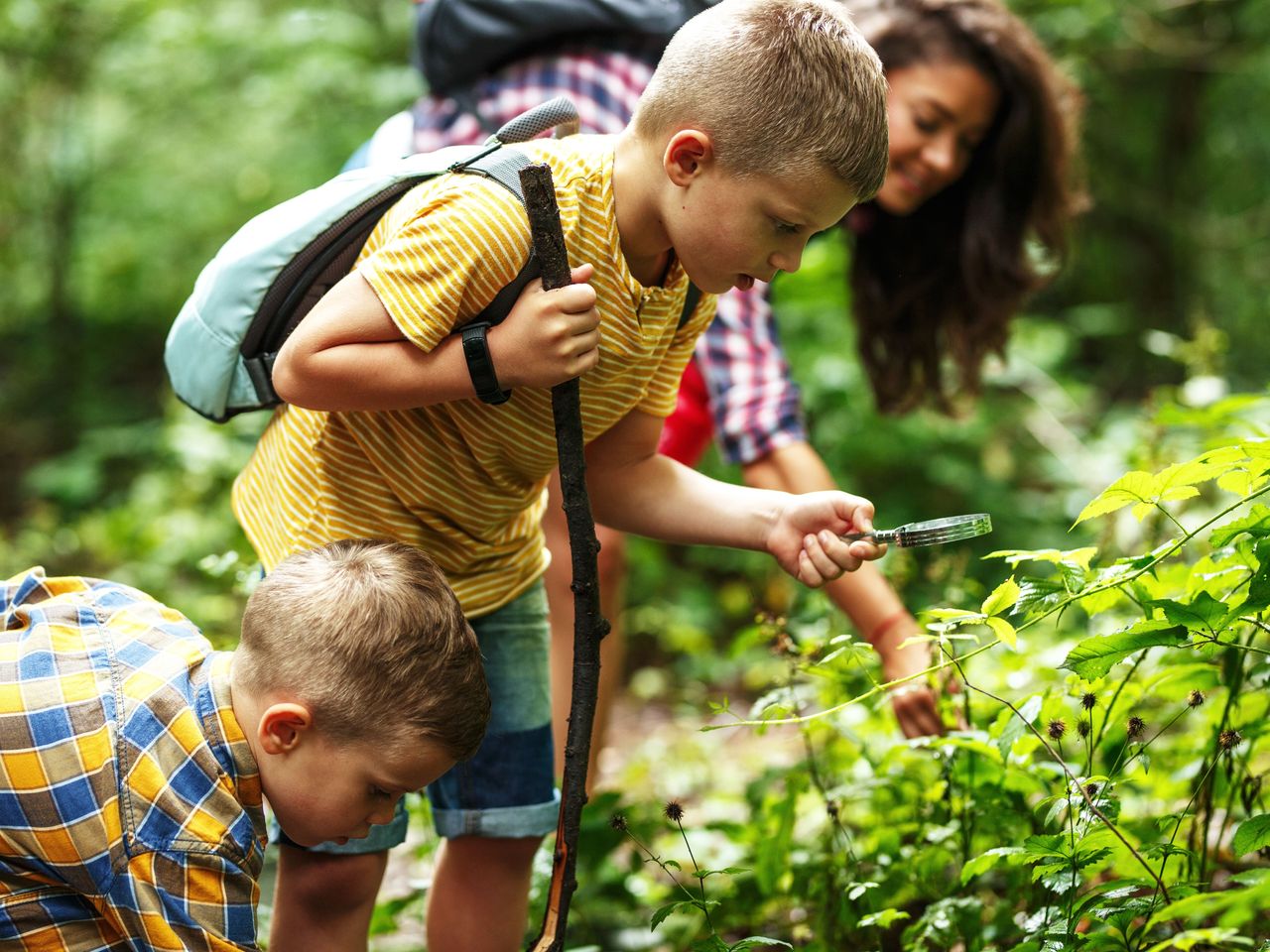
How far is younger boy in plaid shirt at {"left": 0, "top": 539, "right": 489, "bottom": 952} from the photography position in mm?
1512

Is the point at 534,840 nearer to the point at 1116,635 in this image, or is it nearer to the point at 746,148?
the point at 1116,635

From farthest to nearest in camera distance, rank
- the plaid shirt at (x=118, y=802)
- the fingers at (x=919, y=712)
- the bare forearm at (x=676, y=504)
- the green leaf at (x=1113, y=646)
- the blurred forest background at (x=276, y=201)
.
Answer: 1. the blurred forest background at (x=276, y=201)
2. the fingers at (x=919, y=712)
3. the bare forearm at (x=676, y=504)
4. the green leaf at (x=1113, y=646)
5. the plaid shirt at (x=118, y=802)

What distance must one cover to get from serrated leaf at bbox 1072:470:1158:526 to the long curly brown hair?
1615 mm

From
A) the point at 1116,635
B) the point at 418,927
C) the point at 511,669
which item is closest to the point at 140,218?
the point at 418,927

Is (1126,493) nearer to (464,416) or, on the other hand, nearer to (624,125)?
(464,416)

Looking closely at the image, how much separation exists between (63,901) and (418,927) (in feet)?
4.51

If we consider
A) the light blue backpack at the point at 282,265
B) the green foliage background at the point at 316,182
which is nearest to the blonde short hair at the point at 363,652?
the light blue backpack at the point at 282,265

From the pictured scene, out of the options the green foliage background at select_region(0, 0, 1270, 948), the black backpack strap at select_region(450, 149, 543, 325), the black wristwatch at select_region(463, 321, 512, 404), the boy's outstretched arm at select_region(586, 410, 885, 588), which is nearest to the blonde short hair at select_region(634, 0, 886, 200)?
the black backpack strap at select_region(450, 149, 543, 325)

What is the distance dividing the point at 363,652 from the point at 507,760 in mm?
550

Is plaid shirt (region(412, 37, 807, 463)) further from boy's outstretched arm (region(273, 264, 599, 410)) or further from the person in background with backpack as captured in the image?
boy's outstretched arm (region(273, 264, 599, 410))

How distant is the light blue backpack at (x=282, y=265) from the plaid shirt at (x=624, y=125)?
2.80ft

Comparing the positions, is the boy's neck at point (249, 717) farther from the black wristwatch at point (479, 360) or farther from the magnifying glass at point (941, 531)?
the magnifying glass at point (941, 531)

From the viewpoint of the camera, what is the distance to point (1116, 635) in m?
1.62

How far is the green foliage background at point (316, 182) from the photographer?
4984 millimetres
